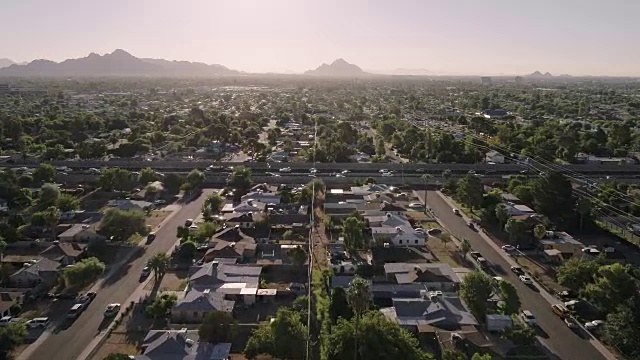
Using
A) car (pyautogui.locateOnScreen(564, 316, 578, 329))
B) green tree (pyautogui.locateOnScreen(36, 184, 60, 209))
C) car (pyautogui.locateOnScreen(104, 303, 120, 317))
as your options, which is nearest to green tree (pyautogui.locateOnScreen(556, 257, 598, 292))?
car (pyautogui.locateOnScreen(564, 316, 578, 329))

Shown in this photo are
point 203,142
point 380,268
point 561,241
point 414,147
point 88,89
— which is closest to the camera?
point 380,268

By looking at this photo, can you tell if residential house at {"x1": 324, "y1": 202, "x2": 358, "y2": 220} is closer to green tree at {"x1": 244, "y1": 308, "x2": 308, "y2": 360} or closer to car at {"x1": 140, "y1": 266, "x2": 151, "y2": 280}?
car at {"x1": 140, "y1": 266, "x2": 151, "y2": 280}

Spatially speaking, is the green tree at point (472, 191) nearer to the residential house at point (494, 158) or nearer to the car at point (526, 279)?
the car at point (526, 279)

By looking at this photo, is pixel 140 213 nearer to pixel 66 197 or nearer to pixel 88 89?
pixel 66 197

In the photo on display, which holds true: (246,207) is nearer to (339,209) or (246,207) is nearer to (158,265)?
(339,209)

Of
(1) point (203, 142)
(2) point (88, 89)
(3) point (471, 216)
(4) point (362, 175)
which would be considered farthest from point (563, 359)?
(2) point (88, 89)

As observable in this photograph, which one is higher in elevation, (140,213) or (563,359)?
(140,213)

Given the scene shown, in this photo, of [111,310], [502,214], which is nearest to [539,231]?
[502,214]
